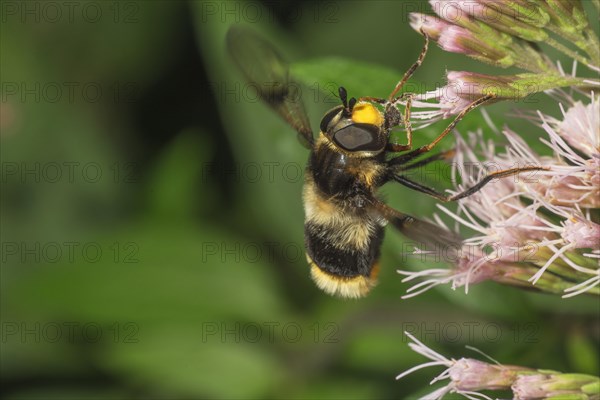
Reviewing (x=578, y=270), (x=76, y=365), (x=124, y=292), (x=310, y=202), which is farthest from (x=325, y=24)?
(x=578, y=270)

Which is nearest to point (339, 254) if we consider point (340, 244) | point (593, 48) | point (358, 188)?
point (340, 244)

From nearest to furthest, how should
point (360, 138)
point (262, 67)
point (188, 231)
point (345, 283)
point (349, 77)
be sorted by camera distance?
1. point (360, 138)
2. point (345, 283)
3. point (262, 67)
4. point (349, 77)
5. point (188, 231)

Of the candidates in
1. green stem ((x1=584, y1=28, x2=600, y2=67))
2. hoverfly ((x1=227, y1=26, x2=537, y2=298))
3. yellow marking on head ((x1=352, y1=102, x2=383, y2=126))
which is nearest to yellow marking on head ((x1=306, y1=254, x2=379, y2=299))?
hoverfly ((x1=227, y1=26, x2=537, y2=298))

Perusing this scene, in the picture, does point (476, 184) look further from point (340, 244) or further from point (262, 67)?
Answer: point (262, 67)

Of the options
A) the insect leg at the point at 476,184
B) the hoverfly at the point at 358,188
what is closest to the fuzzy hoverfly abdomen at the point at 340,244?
the hoverfly at the point at 358,188

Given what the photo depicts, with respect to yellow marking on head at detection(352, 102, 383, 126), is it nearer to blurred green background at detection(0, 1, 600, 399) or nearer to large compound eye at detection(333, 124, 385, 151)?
large compound eye at detection(333, 124, 385, 151)

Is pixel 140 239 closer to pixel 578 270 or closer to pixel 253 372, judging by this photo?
pixel 253 372

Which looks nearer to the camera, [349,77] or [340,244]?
[340,244]

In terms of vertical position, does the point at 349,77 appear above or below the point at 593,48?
above
